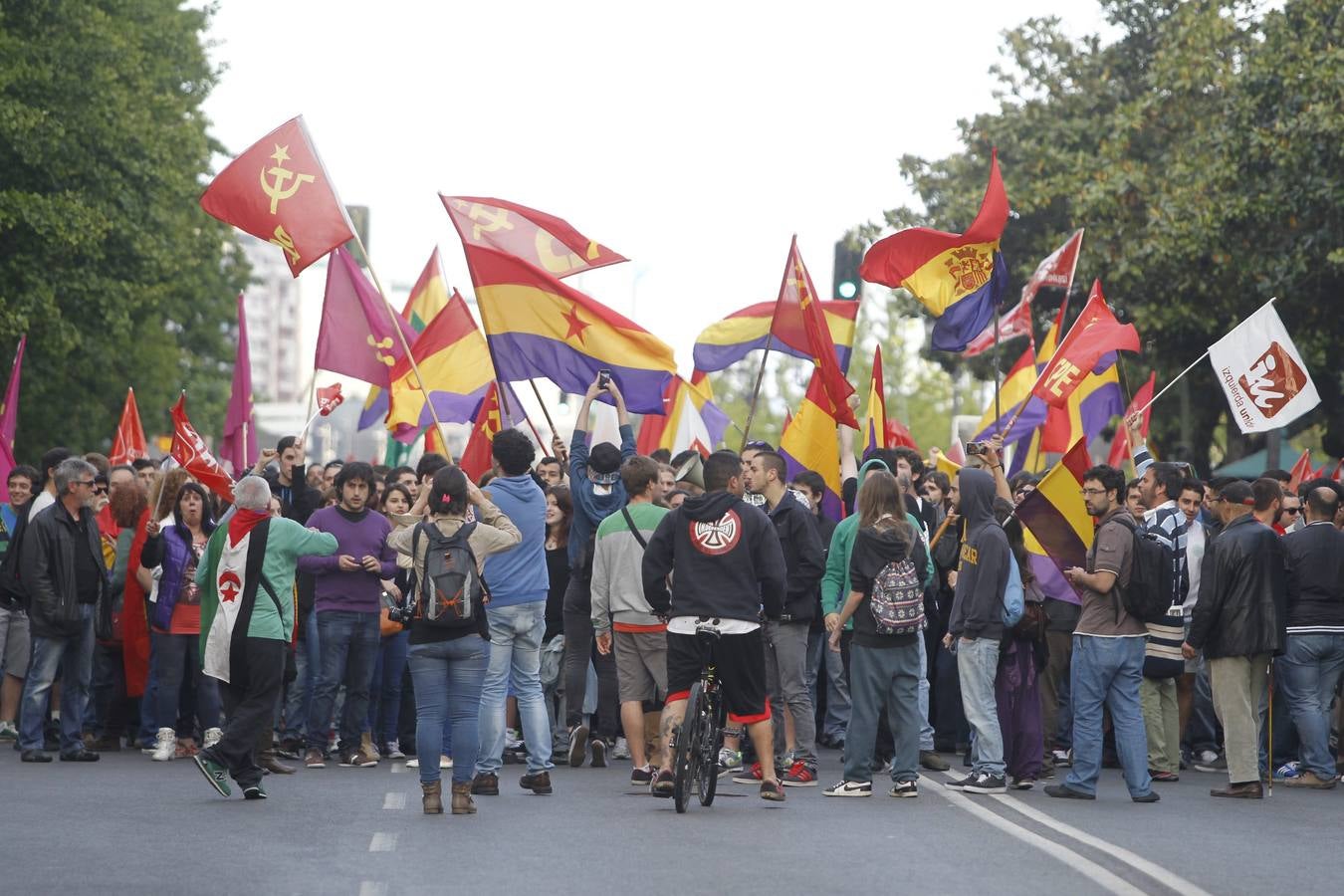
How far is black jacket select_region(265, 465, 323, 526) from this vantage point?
15.8 meters

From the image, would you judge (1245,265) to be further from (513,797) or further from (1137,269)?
(513,797)

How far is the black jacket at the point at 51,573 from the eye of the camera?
14.2 meters

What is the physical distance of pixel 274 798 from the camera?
12117mm

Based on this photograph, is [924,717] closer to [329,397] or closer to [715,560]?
[715,560]

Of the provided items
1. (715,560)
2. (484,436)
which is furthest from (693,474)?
(484,436)

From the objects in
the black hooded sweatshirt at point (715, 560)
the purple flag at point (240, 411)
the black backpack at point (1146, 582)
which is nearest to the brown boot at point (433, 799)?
the black hooded sweatshirt at point (715, 560)

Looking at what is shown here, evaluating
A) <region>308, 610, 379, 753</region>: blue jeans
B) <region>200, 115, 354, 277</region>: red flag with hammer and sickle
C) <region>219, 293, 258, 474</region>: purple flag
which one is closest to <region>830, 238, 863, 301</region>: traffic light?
<region>219, 293, 258, 474</region>: purple flag

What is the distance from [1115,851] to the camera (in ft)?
33.1

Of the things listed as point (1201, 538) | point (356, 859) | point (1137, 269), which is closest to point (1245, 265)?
point (1137, 269)

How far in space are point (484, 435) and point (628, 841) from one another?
28.7 feet

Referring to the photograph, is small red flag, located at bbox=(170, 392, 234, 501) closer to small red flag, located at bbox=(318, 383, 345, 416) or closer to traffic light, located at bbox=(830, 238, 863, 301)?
small red flag, located at bbox=(318, 383, 345, 416)

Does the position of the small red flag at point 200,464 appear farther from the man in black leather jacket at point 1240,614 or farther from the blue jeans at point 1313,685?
the blue jeans at point 1313,685

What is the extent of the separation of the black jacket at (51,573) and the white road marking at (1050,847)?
19.6ft

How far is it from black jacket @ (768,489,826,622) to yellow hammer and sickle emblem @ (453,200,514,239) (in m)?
4.02
